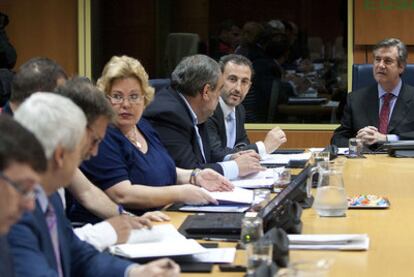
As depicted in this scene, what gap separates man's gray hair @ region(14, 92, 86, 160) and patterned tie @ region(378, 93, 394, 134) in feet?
13.0

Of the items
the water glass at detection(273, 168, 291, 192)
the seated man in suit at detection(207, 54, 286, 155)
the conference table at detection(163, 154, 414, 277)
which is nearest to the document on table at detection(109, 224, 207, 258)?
the conference table at detection(163, 154, 414, 277)

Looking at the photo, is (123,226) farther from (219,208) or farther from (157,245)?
(219,208)

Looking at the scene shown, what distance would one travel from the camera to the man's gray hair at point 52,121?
178 centimetres

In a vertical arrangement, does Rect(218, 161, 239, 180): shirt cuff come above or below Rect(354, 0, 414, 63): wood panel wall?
below

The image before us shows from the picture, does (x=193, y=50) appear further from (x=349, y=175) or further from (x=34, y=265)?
(x=34, y=265)

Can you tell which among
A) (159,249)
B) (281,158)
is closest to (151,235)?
(159,249)

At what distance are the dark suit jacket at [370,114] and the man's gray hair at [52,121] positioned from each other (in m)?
3.86

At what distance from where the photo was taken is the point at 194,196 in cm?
321

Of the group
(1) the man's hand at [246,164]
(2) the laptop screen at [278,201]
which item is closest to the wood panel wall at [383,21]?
(1) the man's hand at [246,164]

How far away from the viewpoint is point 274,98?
7160 mm

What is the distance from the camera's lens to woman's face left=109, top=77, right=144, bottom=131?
336 cm

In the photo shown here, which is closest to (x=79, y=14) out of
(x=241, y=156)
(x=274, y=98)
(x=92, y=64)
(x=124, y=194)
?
(x=92, y=64)

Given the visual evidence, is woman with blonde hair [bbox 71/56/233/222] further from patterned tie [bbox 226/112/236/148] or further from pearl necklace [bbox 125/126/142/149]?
patterned tie [bbox 226/112/236/148]

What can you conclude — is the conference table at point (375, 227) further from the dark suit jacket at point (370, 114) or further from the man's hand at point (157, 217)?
the dark suit jacket at point (370, 114)
